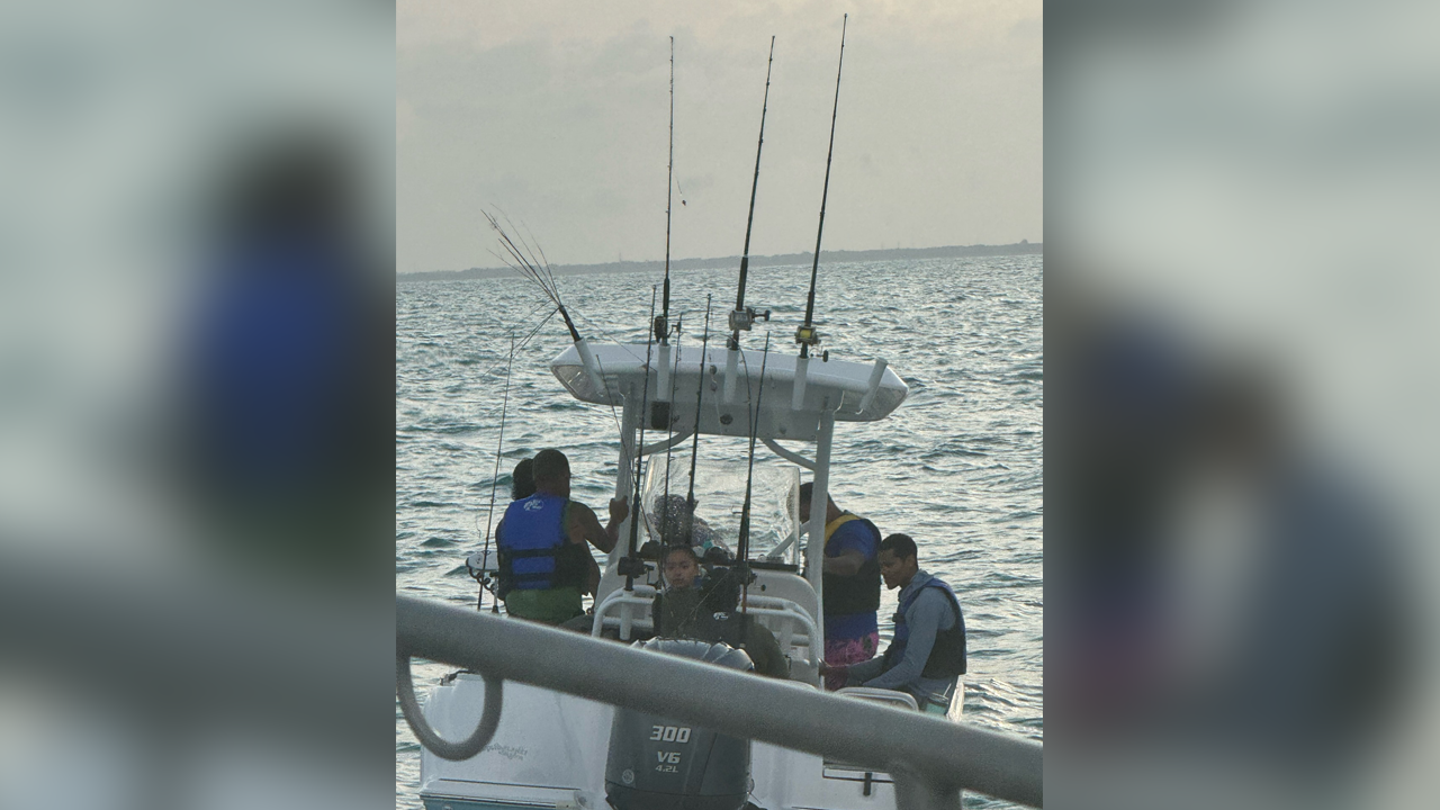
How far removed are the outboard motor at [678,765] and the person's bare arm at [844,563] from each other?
2.59 meters

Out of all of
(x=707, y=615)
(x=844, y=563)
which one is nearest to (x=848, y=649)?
(x=844, y=563)

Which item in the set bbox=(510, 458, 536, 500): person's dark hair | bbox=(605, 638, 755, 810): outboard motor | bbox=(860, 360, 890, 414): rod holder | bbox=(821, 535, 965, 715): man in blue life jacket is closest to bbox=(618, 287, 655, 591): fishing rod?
bbox=(510, 458, 536, 500): person's dark hair

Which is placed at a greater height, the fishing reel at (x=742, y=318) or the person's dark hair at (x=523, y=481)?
the fishing reel at (x=742, y=318)

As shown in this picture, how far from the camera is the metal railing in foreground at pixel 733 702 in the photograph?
1.17 meters

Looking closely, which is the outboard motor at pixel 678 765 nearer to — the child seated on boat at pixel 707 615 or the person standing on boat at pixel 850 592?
the child seated on boat at pixel 707 615

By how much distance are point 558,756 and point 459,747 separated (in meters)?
5.29

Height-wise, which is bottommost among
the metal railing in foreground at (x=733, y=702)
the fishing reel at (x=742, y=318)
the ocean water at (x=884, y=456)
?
the ocean water at (x=884, y=456)

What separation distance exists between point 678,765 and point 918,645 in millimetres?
1796

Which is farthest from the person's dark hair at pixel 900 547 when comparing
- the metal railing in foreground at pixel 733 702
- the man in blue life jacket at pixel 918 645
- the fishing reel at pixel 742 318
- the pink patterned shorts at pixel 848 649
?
the metal railing in foreground at pixel 733 702
